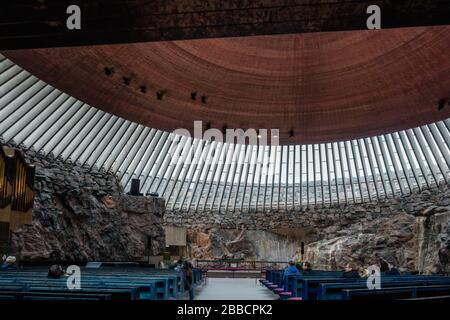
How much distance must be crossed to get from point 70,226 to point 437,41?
659 inches

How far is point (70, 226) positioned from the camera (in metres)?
19.5

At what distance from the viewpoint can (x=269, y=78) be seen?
14.4m

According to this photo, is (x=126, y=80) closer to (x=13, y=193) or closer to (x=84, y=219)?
(x=13, y=193)

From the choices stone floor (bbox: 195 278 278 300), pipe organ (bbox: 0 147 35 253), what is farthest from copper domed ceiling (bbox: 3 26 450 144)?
stone floor (bbox: 195 278 278 300)

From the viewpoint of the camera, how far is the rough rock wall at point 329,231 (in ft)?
78.4

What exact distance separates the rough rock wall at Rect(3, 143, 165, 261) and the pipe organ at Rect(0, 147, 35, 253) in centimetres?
202

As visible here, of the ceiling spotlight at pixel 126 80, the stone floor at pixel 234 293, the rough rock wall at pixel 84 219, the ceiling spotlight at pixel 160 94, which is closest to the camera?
the stone floor at pixel 234 293

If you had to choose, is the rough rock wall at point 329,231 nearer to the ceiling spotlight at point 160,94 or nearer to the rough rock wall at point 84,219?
the rough rock wall at point 84,219

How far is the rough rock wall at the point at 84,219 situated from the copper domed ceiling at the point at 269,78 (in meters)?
5.64

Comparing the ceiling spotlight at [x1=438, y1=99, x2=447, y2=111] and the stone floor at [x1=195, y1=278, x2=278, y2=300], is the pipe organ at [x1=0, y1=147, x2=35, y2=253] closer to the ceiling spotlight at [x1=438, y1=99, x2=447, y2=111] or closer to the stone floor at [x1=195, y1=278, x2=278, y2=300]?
the stone floor at [x1=195, y1=278, x2=278, y2=300]

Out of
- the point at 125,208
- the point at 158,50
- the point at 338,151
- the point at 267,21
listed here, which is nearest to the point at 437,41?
the point at 267,21

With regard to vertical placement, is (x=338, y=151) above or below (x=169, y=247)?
above

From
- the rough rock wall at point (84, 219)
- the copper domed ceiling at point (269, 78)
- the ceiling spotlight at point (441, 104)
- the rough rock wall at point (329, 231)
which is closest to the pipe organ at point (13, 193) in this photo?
the rough rock wall at point (84, 219)

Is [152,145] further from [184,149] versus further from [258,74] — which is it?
[258,74]
